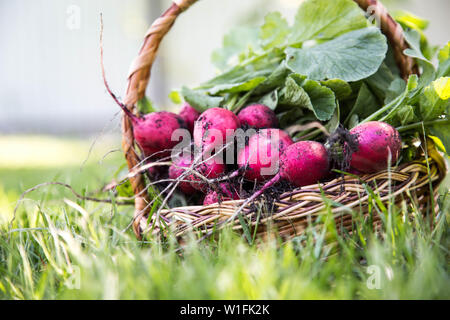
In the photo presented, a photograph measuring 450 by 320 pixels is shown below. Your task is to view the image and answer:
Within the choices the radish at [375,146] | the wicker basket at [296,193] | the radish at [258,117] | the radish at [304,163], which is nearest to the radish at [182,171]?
the wicker basket at [296,193]

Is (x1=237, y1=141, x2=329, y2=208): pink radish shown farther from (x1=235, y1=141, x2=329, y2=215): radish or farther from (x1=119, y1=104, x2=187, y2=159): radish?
(x1=119, y1=104, x2=187, y2=159): radish

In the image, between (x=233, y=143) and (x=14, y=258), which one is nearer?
(x=14, y=258)

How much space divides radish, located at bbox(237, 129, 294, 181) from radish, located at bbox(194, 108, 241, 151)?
89mm

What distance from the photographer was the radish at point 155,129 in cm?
134

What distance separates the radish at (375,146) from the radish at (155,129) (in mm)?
620

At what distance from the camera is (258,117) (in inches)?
52.1

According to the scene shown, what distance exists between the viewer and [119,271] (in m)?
0.88

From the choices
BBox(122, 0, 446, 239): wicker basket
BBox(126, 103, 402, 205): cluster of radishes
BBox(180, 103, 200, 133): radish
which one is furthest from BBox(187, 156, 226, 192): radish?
BBox(180, 103, 200, 133): radish

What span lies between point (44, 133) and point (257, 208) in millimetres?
6586

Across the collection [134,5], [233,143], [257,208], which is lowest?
[257,208]

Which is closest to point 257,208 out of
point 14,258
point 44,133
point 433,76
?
point 14,258
